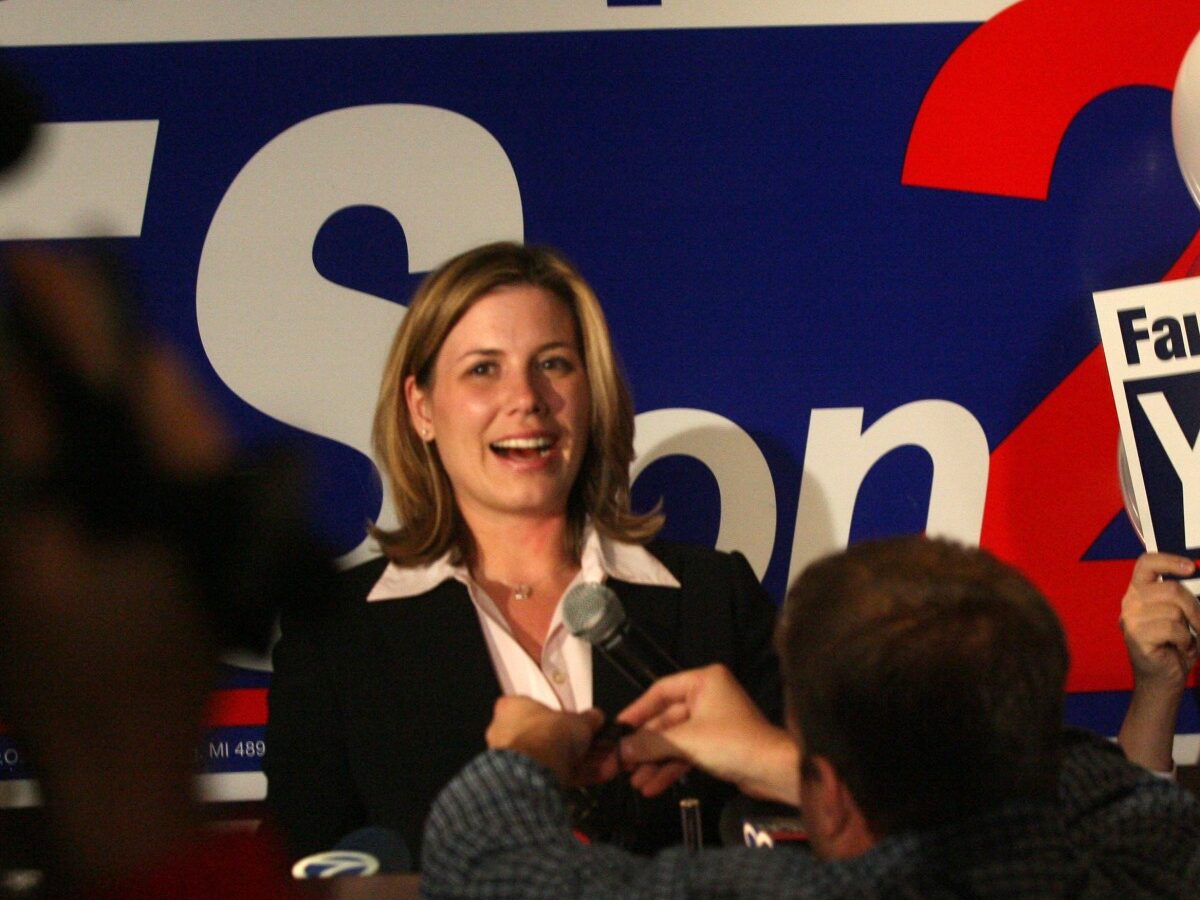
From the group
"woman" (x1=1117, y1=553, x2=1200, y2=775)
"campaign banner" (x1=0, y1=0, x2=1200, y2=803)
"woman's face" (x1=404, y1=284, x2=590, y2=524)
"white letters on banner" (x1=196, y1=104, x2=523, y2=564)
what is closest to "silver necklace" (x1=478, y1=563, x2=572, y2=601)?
"woman's face" (x1=404, y1=284, x2=590, y2=524)

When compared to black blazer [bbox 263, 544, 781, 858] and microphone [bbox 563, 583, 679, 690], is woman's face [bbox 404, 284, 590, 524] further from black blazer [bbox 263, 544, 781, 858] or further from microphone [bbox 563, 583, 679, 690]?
microphone [bbox 563, 583, 679, 690]

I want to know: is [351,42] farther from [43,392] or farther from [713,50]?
[43,392]

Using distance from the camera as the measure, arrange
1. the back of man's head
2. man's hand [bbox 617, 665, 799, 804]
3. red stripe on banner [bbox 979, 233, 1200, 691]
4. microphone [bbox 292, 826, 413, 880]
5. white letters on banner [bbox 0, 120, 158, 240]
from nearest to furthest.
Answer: the back of man's head < man's hand [bbox 617, 665, 799, 804] < microphone [bbox 292, 826, 413, 880] < white letters on banner [bbox 0, 120, 158, 240] < red stripe on banner [bbox 979, 233, 1200, 691]

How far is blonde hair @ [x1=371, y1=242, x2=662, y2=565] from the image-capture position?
2.50 metres

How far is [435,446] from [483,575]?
245 mm

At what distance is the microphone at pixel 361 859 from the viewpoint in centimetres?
178

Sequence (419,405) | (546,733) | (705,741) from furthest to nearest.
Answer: (419,405) < (705,741) < (546,733)

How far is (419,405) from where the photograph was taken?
8.36 ft

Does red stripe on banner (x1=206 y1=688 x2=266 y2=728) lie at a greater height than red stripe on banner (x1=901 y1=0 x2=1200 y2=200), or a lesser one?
lesser

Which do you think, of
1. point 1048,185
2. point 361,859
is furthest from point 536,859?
point 1048,185

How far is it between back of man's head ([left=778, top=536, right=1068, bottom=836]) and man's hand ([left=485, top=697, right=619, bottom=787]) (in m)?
0.33

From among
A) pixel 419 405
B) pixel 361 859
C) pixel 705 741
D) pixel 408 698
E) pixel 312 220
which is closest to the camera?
pixel 705 741

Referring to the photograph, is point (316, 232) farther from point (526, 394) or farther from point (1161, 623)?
point (1161, 623)

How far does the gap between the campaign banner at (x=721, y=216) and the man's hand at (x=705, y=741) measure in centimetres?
119
